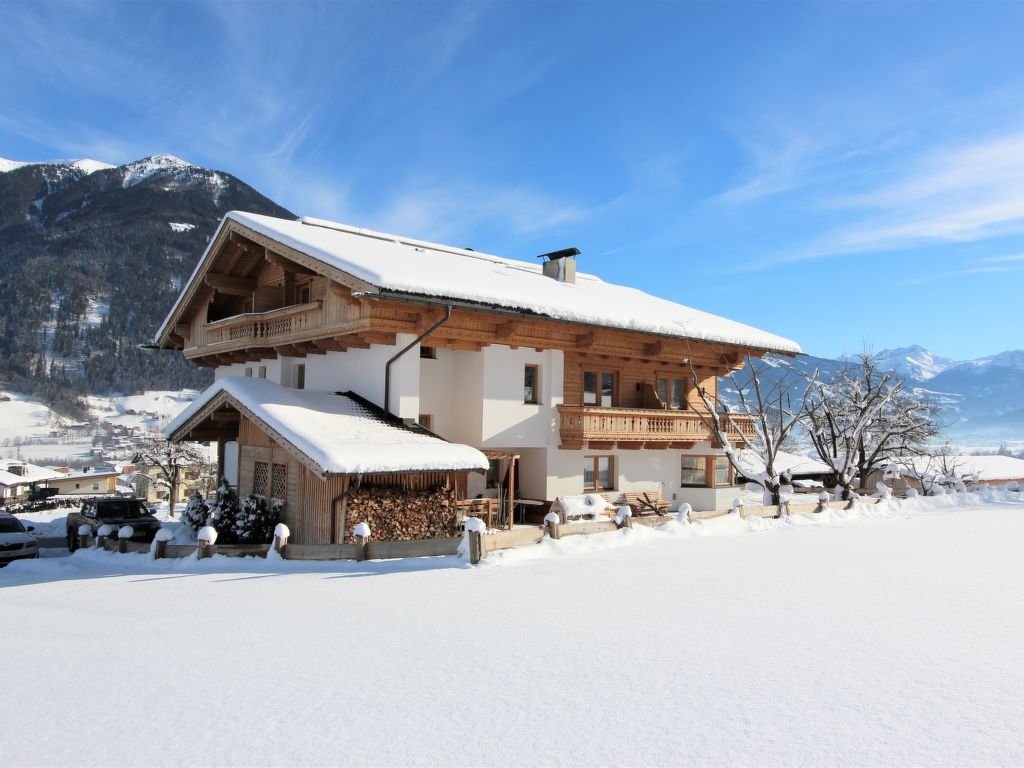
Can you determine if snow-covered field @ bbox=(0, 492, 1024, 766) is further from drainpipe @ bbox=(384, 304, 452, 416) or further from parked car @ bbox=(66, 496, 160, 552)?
parked car @ bbox=(66, 496, 160, 552)

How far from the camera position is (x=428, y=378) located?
20.9m

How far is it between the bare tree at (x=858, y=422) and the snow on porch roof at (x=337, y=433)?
48.6ft

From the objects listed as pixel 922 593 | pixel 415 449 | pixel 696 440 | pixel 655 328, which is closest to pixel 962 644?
pixel 922 593

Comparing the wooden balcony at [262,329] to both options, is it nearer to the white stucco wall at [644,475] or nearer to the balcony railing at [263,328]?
the balcony railing at [263,328]

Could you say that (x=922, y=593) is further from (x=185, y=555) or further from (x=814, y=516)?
(x=185, y=555)

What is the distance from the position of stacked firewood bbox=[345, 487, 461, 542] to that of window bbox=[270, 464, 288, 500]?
2.90m

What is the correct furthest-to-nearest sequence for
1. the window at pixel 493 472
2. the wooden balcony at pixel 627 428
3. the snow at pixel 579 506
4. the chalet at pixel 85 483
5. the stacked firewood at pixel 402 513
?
the chalet at pixel 85 483 → the window at pixel 493 472 → the wooden balcony at pixel 627 428 → the snow at pixel 579 506 → the stacked firewood at pixel 402 513

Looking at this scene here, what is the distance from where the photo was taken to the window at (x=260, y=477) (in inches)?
746

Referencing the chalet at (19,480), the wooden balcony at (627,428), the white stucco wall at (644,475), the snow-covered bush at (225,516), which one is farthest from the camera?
the chalet at (19,480)

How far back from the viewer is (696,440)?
25062 millimetres

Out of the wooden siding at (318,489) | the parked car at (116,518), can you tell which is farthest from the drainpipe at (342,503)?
the parked car at (116,518)

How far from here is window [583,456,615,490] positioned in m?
23.3

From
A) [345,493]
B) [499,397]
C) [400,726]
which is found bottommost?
[400,726]

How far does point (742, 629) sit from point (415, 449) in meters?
9.30
